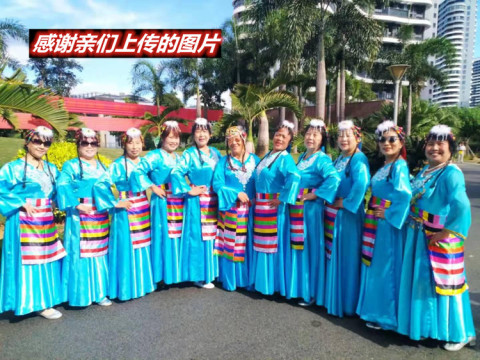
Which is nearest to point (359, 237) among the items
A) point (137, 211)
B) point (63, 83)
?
point (137, 211)

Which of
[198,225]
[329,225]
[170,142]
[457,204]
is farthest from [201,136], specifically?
[457,204]

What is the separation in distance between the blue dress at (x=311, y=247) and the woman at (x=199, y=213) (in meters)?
0.93

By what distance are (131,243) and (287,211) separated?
64.1 inches

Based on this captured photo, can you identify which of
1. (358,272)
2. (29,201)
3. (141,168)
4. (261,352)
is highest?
(141,168)

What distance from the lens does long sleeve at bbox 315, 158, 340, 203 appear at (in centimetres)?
324

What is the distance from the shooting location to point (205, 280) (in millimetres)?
3986

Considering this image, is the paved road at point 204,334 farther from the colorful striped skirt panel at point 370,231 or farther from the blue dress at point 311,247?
the colorful striped skirt panel at point 370,231

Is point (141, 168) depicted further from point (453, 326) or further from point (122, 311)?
point (453, 326)

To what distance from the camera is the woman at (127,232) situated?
3557 mm

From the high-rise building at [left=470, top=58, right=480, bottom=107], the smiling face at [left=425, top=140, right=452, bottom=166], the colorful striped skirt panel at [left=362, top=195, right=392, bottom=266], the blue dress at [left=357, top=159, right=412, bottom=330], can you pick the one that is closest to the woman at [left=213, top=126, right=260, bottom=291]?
the colorful striped skirt panel at [left=362, top=195, right=392, bottom=266]

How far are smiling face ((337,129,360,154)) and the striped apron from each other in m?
1.51

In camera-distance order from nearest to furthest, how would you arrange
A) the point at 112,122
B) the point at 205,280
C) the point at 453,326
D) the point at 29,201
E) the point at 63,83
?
the point at 453,326 → the point at 29,201 → the point at 205,280 → the point at 112,122 → the point at 63,83

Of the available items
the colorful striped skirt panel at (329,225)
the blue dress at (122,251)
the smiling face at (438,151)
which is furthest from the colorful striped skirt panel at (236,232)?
the smiling face at (438,151)

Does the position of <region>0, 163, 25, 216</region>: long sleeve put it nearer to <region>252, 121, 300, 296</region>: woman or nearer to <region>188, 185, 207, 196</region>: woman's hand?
<region>188, 185, 207, 196</region>: woman's hand
